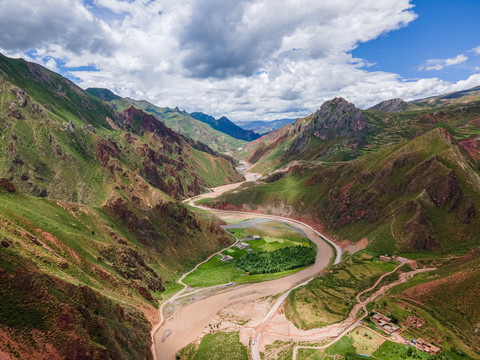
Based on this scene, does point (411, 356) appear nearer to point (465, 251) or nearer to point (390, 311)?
point (390, 311)

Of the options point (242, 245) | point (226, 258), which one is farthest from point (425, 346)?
point (242, 245)

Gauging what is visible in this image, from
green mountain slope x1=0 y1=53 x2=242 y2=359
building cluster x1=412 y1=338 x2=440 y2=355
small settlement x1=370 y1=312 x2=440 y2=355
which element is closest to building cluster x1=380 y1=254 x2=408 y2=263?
small settlement x1=370 y1=312 x2=440 y2=355

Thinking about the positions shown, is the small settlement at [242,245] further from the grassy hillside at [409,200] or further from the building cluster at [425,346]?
the building cluster at [425,346]

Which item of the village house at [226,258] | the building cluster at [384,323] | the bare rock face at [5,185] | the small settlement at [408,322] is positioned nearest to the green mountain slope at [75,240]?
the bare rock face at [5,185]

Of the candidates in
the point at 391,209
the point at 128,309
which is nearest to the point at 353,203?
the point at 391,209

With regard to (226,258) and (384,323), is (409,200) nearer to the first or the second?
(384,323)

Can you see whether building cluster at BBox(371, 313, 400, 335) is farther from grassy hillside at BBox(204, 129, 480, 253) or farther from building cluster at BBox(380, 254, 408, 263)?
grassy hillside at BBox(204, 129, 480, 253)

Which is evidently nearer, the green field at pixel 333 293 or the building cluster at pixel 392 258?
the green field at pixel 333 293
